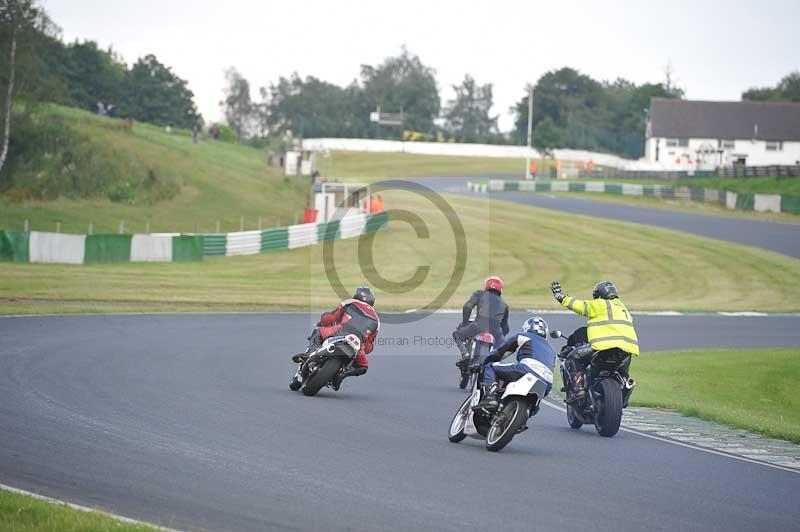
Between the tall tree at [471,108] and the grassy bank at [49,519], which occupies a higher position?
the tall tree at [471,108]

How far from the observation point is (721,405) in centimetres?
1736

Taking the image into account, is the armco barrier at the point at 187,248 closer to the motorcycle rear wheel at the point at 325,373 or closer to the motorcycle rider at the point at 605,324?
the motorcycle rear wheel at the point at 325,373

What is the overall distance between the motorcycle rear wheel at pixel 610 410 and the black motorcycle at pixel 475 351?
3.49 m

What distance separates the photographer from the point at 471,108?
194 m

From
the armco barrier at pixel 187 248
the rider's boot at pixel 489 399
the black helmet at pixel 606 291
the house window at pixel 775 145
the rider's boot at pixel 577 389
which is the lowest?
the armco barrier at pixel 187 248

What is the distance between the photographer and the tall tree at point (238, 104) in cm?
17712

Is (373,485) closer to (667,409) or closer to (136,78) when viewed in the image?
(667,409)

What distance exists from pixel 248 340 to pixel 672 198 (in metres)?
59.6

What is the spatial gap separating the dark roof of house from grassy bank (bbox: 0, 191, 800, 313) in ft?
209

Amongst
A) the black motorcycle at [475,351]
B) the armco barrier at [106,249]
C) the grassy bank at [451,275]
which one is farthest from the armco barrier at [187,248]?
the black motorcycle at [475,351]

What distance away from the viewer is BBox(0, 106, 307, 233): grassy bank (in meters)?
56.4

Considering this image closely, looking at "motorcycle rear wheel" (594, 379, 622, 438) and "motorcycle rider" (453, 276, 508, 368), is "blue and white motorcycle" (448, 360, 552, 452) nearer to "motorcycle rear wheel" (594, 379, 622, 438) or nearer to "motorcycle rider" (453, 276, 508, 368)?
"motorcycle rear wheel" (594, 379, 622, 438)

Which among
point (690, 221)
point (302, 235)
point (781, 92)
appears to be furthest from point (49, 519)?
point (781, 92)

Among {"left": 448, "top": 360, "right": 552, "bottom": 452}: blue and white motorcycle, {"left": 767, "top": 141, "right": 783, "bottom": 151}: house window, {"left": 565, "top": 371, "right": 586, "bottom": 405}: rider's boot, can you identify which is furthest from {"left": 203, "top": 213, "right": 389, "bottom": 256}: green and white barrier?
{"left": 767, "top": 141, "right": 783, "bottom": 151}: house window
